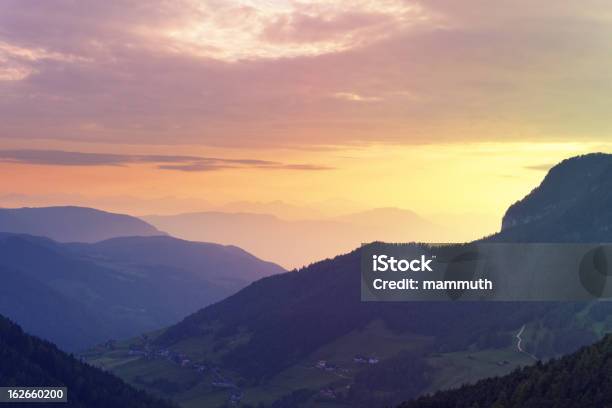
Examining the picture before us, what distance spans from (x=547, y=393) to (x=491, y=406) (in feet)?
47.5

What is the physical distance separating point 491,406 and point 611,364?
1294 inches

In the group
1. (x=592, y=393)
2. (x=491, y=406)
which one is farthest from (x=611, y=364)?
(x=491, y=406)

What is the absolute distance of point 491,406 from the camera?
198625 millimetres

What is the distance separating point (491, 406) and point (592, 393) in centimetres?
2502

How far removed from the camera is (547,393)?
645 ft

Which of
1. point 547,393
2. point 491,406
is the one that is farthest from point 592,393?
point 491,406

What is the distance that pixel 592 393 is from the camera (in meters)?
190

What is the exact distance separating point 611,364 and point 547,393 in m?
18.7

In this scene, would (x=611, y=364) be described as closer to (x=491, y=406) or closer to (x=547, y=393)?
(x=547, y=393)

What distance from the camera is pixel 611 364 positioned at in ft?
652

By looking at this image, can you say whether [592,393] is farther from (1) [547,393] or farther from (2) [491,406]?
(2) [491,406]

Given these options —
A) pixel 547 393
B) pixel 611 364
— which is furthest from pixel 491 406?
pixel 611 364
